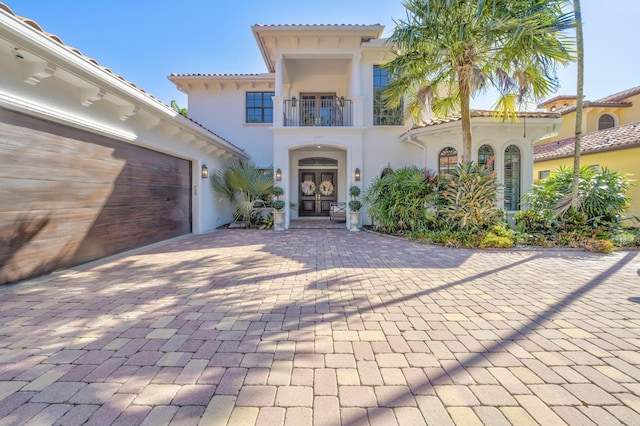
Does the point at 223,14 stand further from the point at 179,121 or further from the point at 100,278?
the point at 100,278

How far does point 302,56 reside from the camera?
1033 cm

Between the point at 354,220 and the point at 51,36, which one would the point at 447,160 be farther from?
the point at 51,36

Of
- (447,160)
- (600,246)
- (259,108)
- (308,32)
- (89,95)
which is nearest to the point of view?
(89,95)

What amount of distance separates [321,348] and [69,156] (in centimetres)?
529

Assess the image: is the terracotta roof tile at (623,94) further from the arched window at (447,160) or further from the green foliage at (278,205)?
the green foliage at (278,205)

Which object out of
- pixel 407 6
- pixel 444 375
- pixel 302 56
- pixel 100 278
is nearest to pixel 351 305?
pixel 444 375

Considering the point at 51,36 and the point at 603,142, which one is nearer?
the point at 51,36

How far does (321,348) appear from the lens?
243cm

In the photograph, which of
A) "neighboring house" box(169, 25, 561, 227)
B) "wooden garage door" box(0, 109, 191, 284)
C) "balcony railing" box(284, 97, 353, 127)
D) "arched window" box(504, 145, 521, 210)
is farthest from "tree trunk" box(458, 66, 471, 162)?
"wooden garage door" box(0, 109, 191, 284)

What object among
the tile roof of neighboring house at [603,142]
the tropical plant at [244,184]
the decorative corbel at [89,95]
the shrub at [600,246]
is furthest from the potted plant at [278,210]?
the tile roof of neighboring house at [603,142]

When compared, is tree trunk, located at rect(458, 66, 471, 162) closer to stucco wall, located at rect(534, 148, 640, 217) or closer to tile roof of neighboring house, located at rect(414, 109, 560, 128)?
tile roof of neighboring house, located at rect(414, 109, 560, 128)

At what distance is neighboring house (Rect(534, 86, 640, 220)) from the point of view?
1038 cm

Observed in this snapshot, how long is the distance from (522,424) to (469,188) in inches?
271

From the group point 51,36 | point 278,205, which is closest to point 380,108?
point 278,205
